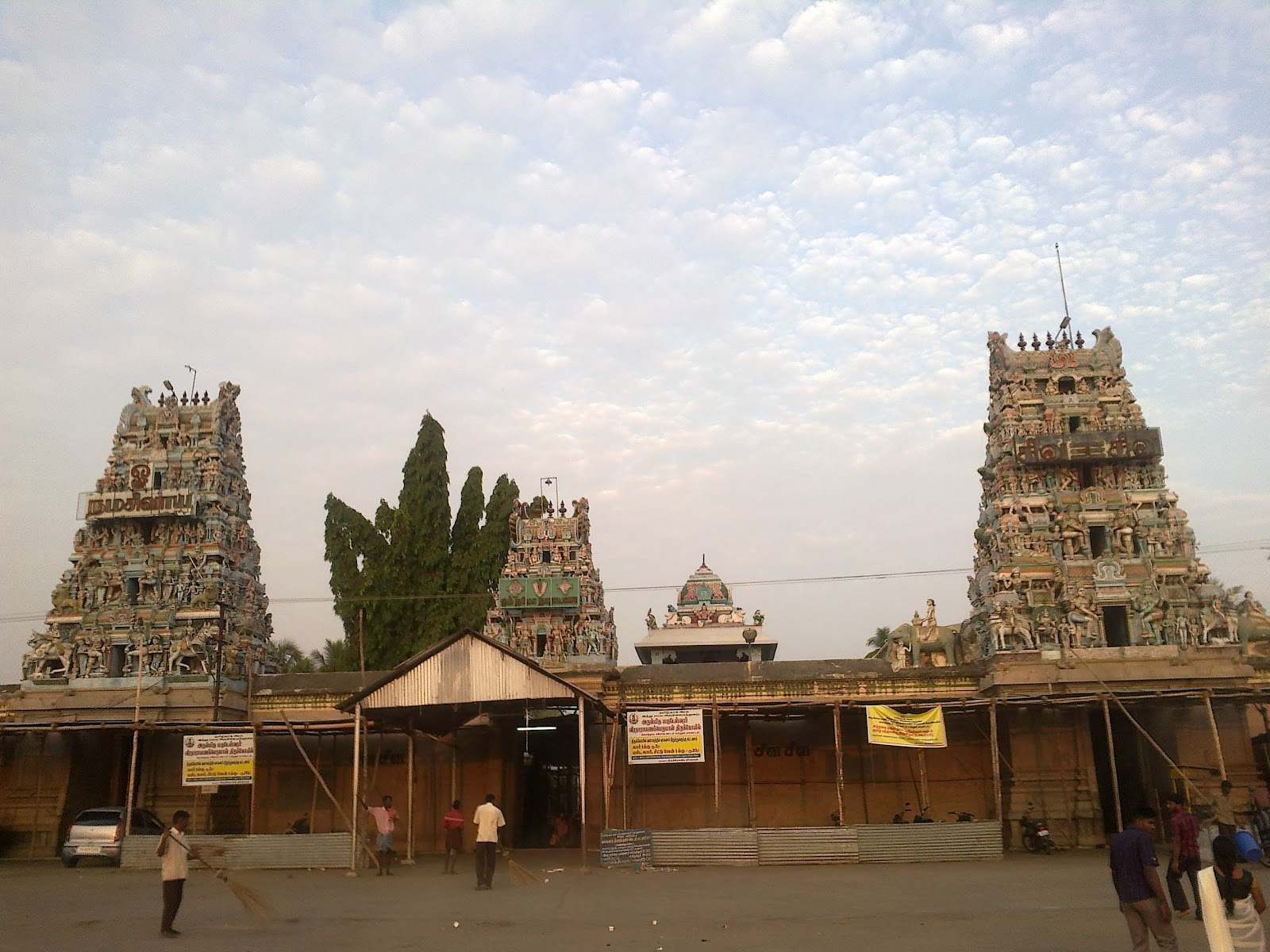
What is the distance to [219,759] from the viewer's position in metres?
24.0

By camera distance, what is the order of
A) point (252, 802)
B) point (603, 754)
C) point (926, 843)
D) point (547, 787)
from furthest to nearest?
point (547, 787) → point (603, 754) → point (252, 802) → point (926, 843)

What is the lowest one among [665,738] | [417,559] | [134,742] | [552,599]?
[665,738]

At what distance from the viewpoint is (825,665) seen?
2966 centimetres

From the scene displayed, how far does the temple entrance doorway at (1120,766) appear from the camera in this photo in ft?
92.8

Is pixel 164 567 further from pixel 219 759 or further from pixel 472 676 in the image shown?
pixel 472 676

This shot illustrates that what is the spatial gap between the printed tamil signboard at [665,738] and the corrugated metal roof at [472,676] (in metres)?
2.79

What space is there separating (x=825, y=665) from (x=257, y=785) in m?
16.2

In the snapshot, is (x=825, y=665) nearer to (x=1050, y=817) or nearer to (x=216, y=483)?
(x=1050, y=817)

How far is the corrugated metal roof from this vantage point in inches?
794

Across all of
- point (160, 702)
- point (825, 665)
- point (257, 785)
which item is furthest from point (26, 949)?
point (825, 665)

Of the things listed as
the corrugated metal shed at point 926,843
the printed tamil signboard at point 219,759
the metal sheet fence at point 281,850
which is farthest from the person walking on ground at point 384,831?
the corrugated metal shed at point 926,843

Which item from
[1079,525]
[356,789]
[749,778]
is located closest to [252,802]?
[356,789]

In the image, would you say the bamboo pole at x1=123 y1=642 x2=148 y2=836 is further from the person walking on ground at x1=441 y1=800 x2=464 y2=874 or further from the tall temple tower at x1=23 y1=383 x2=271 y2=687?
the person walking on ground at x1=441 y1=800 x2=464 y2=874

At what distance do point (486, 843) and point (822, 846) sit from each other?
7.61 metres
